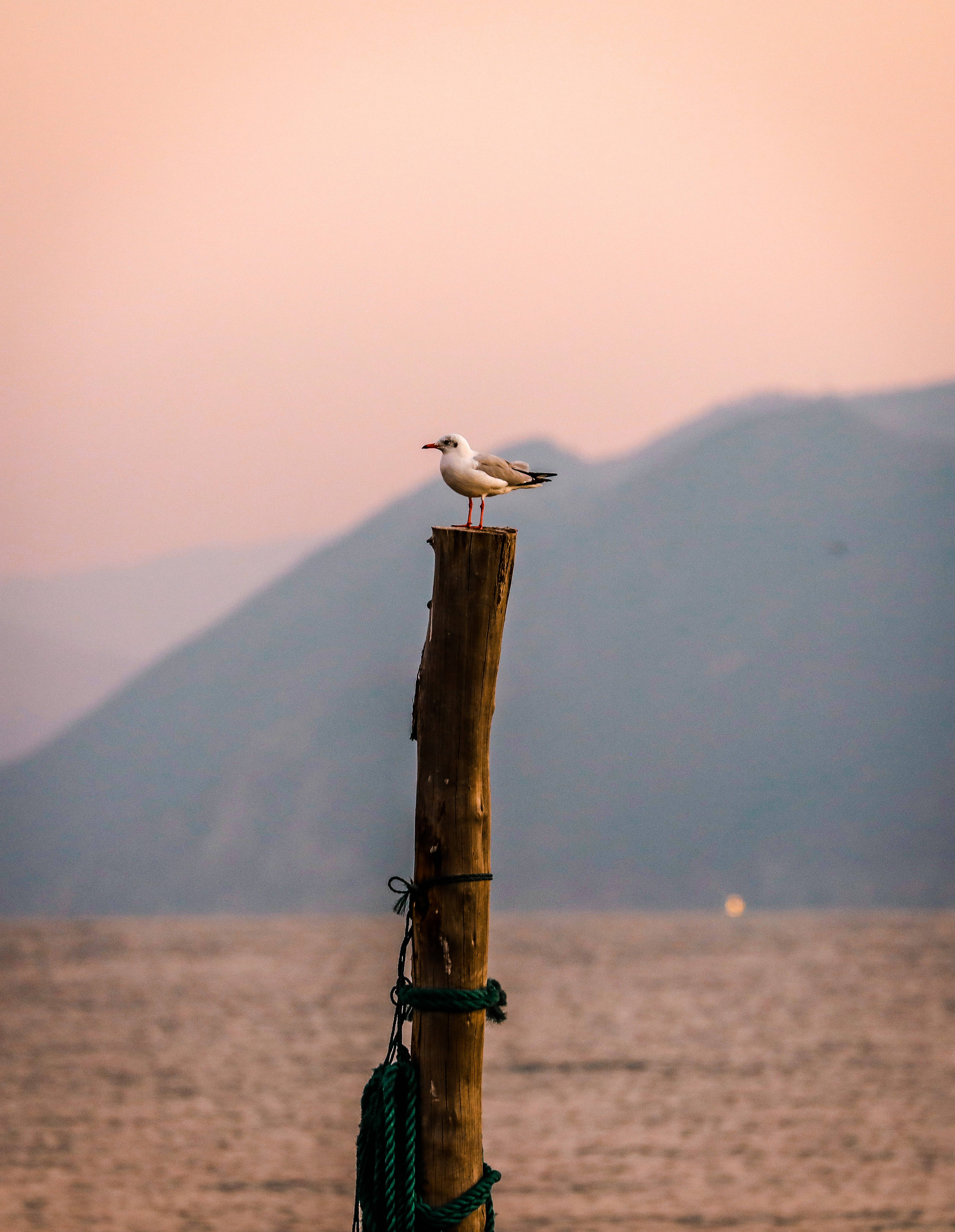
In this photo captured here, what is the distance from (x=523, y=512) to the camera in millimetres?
79062

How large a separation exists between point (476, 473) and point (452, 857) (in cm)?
133

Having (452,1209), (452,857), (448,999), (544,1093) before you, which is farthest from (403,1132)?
(544,1093)

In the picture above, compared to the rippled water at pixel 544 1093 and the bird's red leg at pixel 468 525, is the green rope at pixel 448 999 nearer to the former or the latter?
the bird's red leg at pixel 468 525

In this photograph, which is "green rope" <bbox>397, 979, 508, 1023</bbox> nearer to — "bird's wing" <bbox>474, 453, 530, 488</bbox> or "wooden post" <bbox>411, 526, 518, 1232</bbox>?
"wooden post" <bbox>411, 526, 518, 1232</bbox>

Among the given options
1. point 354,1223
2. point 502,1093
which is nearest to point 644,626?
point 502,1093

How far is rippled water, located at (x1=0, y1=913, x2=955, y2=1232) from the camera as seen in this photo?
43.1 ft

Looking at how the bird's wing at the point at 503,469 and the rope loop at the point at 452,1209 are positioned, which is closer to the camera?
the rope loop at the point at 452,1209

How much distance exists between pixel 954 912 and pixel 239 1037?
46.9 meters

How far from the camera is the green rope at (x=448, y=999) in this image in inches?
149

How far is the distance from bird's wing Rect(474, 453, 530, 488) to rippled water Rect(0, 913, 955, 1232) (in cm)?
954

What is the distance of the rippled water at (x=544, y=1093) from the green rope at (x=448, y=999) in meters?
9.37

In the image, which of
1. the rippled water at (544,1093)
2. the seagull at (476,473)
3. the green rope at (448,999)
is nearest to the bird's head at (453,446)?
the seagull at (476,473)

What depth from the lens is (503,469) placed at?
4.56 m

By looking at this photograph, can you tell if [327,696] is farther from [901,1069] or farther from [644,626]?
[901,1069]
